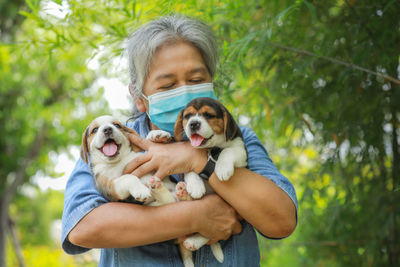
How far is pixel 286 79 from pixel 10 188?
28.0 feet

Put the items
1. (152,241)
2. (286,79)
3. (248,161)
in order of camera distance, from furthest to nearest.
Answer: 1. (286,79)
2. (248,161)
3. (152,241)

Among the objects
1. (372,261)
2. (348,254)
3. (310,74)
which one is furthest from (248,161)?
(348,254)

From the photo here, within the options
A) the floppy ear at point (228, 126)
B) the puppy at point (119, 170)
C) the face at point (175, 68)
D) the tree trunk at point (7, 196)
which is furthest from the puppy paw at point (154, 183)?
the tree trunk at point (7, 196)

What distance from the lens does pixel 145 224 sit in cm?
203

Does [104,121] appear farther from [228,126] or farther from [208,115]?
[228,126]

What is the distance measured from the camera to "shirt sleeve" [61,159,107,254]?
2.08 m

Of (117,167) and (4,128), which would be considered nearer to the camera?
(117,167)

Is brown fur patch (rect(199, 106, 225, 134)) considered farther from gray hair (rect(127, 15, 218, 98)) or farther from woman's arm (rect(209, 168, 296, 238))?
gray hair (rect(127, 15, 218, 98))

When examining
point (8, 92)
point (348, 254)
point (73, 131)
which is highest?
point (348, 254)

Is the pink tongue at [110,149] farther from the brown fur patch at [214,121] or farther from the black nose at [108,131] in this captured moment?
the brown fur patch at [214,121]

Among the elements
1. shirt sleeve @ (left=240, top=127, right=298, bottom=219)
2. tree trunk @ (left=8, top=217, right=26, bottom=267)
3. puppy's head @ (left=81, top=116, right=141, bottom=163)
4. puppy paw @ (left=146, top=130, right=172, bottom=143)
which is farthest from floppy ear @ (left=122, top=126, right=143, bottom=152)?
tree trunk @ (left=8, top=217, right=26, bottom=267)

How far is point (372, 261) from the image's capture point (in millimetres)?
3492

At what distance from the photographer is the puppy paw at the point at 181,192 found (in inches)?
87.7

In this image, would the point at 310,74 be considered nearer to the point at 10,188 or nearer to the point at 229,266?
the point at 229,266
